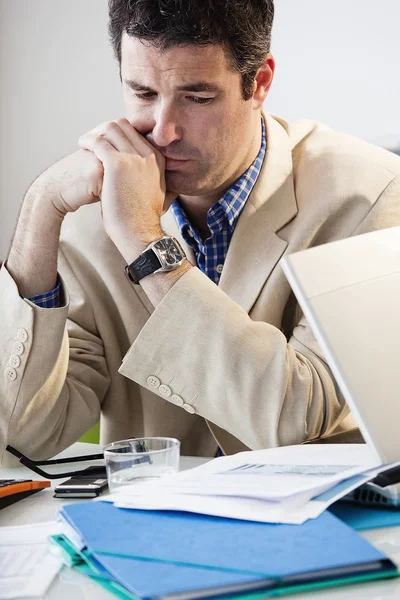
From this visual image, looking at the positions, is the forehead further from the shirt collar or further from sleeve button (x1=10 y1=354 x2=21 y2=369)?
sleeve button (x1=10 y1=354 x2=21 y2=369)

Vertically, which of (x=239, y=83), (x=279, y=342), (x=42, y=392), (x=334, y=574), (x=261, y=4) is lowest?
(x=42, y=392)

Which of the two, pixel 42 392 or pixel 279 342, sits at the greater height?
pixel 279 342

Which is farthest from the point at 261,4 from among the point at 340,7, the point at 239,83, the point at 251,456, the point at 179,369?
the point at 340,7

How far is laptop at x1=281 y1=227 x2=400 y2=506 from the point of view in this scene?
0.79m

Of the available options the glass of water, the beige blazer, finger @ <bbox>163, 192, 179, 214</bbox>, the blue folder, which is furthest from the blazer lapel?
the blue folder

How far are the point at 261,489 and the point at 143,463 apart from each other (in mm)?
235

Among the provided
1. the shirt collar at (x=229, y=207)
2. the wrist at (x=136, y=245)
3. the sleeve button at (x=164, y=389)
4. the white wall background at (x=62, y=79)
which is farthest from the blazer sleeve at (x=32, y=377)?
the white wall background at (x=62, y=79)

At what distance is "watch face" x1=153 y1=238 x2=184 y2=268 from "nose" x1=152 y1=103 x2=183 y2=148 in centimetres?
24

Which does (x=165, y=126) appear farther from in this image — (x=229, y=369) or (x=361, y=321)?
(x=361, y=321)

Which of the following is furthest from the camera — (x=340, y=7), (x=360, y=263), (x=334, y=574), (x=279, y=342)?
(x=340, y=7)

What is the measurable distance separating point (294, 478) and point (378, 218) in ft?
2.38

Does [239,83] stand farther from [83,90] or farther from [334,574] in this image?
[83,90]

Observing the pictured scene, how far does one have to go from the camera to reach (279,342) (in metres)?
1.11

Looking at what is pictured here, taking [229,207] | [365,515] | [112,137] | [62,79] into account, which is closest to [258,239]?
[229,207]
